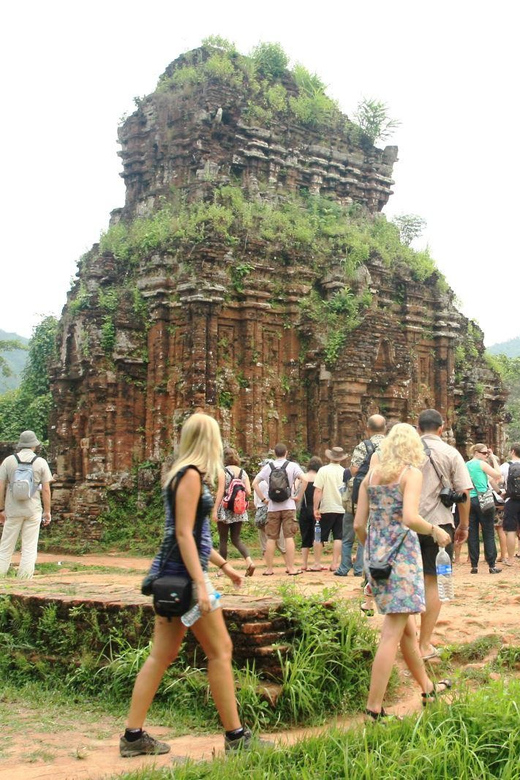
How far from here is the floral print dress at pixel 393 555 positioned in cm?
565

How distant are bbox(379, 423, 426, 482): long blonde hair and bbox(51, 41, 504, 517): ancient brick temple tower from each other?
11694 millimetres

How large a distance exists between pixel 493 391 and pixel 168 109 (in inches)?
442

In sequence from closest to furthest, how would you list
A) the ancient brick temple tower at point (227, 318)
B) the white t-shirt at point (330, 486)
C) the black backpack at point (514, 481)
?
the white t-shirt at point (330, 486) < the black backpack at point (514, 481) < the ancient brick temple tower at point (227, 318)

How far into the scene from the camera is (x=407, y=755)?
16.4 ft

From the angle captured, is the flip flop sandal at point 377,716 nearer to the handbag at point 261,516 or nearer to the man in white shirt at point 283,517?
the man in white shirt at point 283,517

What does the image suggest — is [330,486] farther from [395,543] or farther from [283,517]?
[395,543]

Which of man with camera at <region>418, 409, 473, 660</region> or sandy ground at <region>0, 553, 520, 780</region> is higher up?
man with camera at <region>418, 409, 473, 660</region>

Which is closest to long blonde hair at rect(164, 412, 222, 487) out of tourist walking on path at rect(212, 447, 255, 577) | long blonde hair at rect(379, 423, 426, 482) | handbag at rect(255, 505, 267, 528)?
long blonde hair at rect(379, 423, 426, 482)

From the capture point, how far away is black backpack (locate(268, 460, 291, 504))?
41.0 feet

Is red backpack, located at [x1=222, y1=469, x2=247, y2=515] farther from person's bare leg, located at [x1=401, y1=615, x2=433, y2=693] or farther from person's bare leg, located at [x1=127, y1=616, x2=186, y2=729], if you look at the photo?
person's bare leg, located at [x1=127, y1=616, x2=186, y2=729]

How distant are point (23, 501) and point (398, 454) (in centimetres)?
642

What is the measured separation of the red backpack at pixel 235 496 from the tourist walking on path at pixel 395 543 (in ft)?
20.4

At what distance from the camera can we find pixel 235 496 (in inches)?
480

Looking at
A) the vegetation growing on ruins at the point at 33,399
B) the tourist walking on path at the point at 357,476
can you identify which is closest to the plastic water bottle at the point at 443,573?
the tourist walking on path at the point at 357,476
